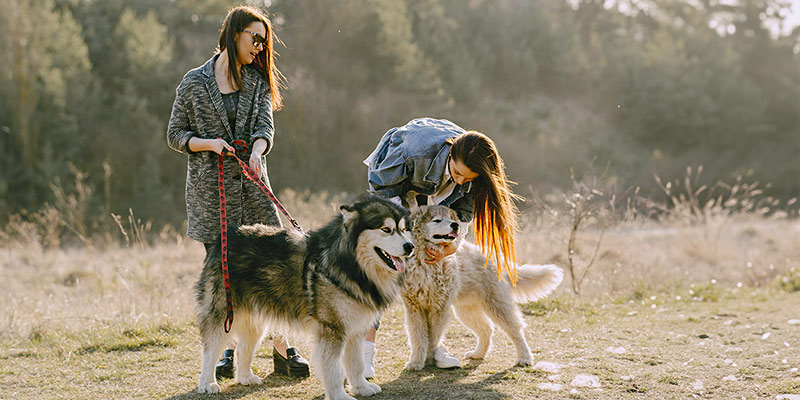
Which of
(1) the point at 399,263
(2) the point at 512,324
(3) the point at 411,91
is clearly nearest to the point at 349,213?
(1) the point at 399,263

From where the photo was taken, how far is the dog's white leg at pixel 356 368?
371 centimetres

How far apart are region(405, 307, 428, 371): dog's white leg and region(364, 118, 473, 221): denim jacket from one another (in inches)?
30.4

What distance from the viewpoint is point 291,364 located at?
423cm

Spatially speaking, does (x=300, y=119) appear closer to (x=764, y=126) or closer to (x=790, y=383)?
(x=790, y=383)

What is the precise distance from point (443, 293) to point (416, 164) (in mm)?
941

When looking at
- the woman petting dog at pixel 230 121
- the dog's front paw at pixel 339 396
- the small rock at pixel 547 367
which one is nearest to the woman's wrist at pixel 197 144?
the woman petting dog at pixel 230 121

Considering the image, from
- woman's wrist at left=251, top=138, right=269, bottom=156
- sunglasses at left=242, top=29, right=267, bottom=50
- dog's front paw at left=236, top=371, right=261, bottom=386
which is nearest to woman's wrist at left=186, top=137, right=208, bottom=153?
woman's wrist at left=251, top=138, right=269, bottom=156

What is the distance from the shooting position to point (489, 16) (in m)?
35.2

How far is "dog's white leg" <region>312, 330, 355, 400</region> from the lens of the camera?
138 inches

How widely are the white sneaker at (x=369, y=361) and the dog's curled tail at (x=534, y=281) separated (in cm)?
122

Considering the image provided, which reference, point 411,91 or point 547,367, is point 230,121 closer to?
point 547,367

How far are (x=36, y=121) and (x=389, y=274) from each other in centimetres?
2014

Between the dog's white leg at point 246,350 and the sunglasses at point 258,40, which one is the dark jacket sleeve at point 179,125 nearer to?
the sunglasses at point 258,40

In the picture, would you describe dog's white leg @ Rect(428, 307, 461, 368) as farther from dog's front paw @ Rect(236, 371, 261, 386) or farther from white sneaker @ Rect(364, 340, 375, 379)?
dog's front paw @ Rect(236, 371, 261, 386)
